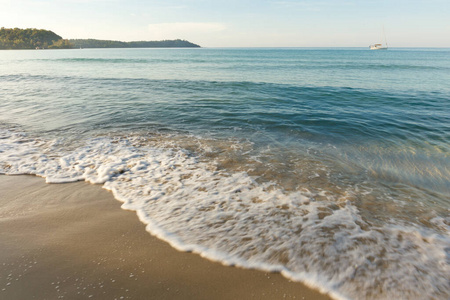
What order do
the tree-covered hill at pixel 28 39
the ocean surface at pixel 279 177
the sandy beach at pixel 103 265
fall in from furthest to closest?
the tree-covered hill at pixel 28 39 < the ocean surface at pixel 279 177 < the sandy beach at pixel 103 265

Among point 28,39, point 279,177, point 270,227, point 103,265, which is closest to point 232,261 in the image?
point 270,227

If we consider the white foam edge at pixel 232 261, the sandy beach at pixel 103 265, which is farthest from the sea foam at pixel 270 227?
the sandy beach at pixel 103 265

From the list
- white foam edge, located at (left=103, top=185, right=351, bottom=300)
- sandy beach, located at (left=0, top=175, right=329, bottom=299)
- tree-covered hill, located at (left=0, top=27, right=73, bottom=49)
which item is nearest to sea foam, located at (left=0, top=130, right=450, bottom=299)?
white foam edge, located at (left=103, top=185, right=351, bottom=300)

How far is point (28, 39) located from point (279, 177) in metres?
184

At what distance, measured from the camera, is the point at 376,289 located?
256 centimetres

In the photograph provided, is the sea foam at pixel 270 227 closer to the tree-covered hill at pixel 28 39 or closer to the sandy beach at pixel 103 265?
the sandy beach at pixel 103 265

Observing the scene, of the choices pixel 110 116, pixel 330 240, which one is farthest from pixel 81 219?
pixel 110 116

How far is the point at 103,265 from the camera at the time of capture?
2.77m

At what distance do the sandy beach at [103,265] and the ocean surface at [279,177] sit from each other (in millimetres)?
224

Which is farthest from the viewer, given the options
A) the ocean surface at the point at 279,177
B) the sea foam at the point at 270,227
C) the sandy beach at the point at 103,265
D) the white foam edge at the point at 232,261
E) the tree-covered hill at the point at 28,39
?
the tree-covered hill at the point at 28,39

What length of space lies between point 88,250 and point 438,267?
427 cm

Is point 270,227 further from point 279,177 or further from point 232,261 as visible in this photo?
point 279,177

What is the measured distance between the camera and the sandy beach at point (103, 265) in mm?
2455

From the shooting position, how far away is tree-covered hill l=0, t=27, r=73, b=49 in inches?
5049
